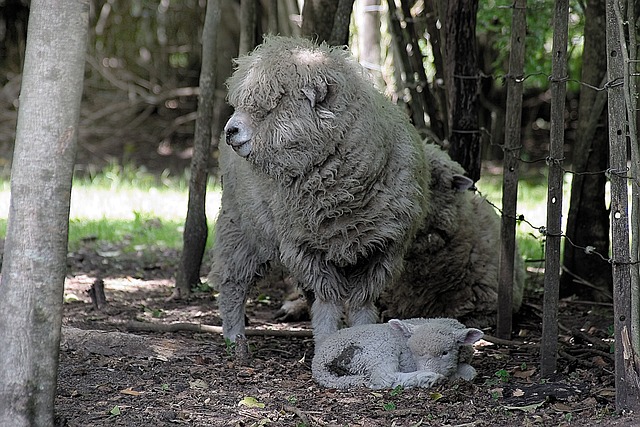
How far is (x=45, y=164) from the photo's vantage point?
3369 millimetres

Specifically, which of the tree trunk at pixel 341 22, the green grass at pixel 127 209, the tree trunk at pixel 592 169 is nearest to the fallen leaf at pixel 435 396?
the tree trunk at pixel 592 169

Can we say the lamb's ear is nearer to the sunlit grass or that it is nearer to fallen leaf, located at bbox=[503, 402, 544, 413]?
fallen leaf, located at bbox=[503, 402, 544, 413]

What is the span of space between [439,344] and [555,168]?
3.50 ft

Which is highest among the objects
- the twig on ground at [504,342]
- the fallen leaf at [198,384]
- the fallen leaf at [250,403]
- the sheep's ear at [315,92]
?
the sheep's ear at [315,92]

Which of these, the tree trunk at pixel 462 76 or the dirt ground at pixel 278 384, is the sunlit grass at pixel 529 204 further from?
the dirt ground at pixel 278 384

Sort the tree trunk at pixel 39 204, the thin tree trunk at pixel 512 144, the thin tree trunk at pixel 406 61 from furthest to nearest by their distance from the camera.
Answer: the thin tree trunk at pixel 406 61 → the thin tree trunk at pixel 512 144 → the tree trunk at pixel 39 204

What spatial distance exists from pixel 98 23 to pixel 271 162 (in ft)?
33.1

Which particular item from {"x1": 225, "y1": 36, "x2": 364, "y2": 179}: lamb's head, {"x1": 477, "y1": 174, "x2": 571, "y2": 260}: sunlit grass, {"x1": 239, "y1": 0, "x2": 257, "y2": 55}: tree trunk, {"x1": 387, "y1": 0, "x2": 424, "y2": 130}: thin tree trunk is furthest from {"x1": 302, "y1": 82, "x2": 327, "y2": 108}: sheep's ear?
{"x1": 477, "y1": 174, "x2": 571, "y2": 260}: sunlit grass

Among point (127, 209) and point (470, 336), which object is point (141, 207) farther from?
point (470, 336)

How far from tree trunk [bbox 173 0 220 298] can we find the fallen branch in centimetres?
111

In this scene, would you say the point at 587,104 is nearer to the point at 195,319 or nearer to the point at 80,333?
the point at 195,319

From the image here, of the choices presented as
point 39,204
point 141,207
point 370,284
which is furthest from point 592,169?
point 141,207

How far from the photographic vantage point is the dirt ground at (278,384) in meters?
3.97

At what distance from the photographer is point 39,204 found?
133 inches
